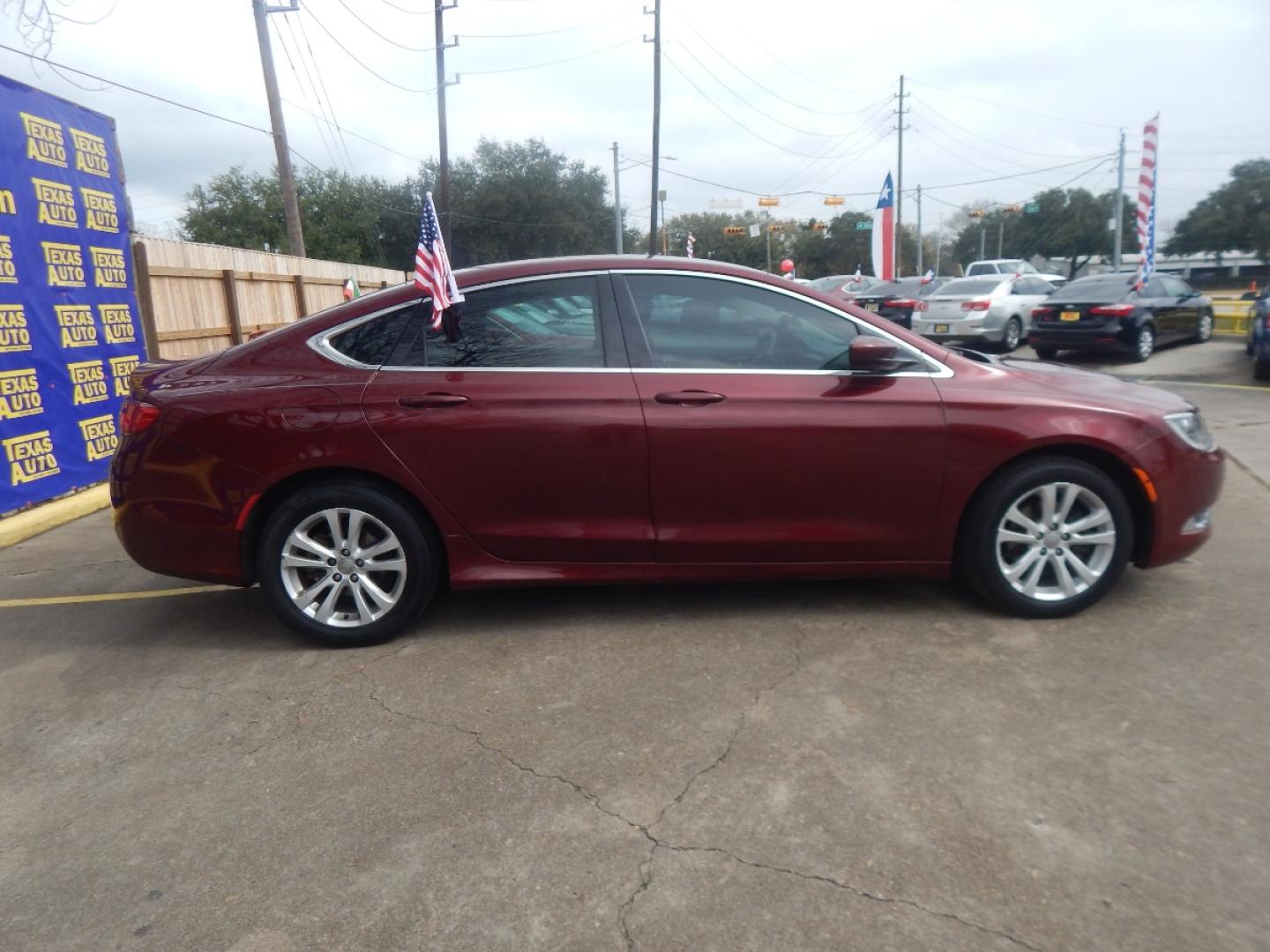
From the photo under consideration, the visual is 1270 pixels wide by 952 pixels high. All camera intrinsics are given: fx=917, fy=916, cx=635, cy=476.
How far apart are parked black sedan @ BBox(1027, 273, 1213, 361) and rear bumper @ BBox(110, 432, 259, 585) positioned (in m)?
13.5

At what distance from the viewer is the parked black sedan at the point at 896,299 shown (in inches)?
711

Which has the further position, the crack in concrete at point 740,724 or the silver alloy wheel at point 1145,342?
the silver alloy wheel at point 1145,342

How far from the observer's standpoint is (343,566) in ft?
12.7

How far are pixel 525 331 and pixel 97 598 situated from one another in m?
2.84

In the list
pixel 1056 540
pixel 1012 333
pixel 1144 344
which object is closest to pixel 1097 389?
pixel 1056 540

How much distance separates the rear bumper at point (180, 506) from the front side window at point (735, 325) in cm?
183

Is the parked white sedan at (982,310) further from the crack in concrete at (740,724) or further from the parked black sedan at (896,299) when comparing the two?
the crack in concrete at (740,724)

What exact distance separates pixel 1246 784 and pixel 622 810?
1.87 m

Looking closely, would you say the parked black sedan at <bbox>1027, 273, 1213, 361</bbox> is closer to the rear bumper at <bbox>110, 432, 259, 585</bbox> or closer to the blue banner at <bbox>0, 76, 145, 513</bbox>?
the blue banner at <bbox>0, 76, 145, 513</bbox>

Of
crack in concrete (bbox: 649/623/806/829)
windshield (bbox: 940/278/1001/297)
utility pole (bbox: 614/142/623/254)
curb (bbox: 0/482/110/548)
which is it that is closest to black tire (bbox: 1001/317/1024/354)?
windshield (bbox: 940/278/1001/297)

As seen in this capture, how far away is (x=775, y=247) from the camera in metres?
79.2

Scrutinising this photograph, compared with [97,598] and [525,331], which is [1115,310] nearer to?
[525,331]

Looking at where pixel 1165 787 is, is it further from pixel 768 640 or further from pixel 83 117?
pixel 83 117

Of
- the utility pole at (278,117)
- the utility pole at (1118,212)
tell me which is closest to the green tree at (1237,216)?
the utility pole at (1118,212)
